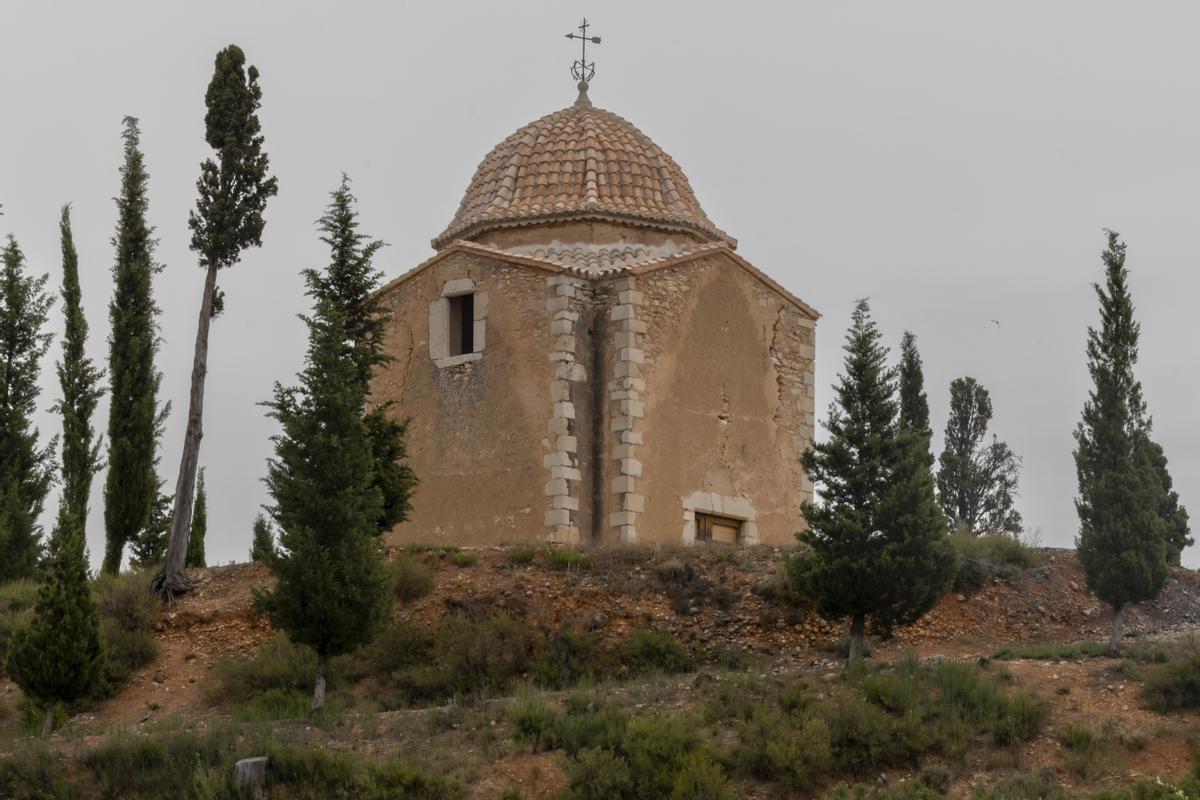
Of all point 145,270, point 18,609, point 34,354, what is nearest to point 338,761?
point 18,609

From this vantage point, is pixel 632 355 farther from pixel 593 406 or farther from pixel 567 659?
pixel 567 659

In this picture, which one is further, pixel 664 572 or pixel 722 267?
pixel 722 267

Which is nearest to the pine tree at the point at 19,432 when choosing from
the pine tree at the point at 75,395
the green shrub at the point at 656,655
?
the pine tree at the point at 75,395

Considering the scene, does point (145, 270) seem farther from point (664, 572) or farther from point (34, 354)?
point (664, 572)

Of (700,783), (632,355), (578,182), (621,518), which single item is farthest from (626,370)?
(700,783)

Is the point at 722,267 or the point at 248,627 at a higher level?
the point at 722,267

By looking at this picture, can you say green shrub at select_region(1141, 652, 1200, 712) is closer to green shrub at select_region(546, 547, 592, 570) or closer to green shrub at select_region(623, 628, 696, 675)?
green shrub at select_region(623, 628, 696, 675)

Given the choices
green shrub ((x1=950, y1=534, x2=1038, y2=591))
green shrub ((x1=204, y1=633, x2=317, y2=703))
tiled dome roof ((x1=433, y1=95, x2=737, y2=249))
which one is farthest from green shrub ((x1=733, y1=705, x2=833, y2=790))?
tiled dome roof ((x1=433, y1=95, x2=737, y2=249))

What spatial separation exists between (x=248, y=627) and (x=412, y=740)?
6149 millimetres

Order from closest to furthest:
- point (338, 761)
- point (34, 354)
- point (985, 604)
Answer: point (338, 761) < point (985, 604) < point (34, 354)

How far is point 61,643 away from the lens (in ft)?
69.3

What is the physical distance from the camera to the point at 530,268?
27.4 meters

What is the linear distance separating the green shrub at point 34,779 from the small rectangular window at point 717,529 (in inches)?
445

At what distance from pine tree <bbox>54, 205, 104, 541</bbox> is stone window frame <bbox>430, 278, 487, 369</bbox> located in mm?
6716
